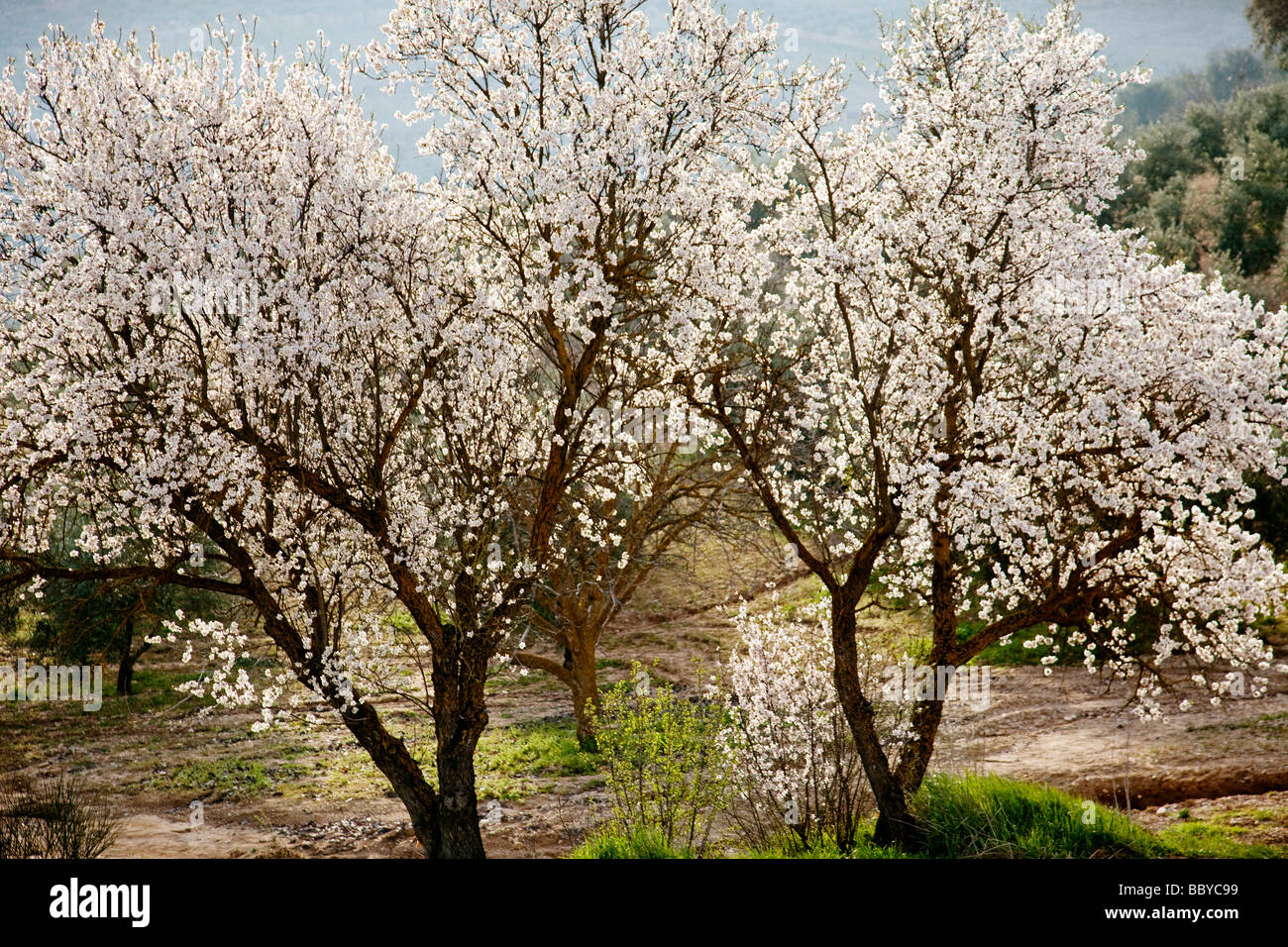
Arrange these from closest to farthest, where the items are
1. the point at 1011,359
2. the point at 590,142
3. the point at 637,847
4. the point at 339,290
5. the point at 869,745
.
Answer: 1. the point at 590,142
2. the point at 339,290
3. the point at 637,847
4. the point at 869,745
5. the point at 1011,359

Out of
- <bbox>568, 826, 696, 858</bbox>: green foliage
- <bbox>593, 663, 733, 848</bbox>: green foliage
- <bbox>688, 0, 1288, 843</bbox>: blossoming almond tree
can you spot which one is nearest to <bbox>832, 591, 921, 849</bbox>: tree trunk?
<bbox>688, 0, 1288, 843</bbox>: blossoming almond tree

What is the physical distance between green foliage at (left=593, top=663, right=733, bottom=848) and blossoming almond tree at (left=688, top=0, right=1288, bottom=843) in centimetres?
148

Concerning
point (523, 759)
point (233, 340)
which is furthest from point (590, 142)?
point (523, 759)

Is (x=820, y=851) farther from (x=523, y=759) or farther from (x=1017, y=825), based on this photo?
(x=523, y=759)

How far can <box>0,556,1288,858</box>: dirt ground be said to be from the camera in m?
11.1

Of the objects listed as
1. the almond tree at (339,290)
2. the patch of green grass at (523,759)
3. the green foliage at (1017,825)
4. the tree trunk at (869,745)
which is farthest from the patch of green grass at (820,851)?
the patch of green grass at (523,759)

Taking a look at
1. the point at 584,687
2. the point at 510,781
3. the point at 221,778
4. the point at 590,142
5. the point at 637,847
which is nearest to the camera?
the point at 590,142

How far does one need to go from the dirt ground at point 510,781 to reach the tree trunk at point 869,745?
68.6 inches

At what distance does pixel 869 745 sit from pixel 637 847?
2398 mm

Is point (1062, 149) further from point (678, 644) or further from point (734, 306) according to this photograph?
point (678, 644)

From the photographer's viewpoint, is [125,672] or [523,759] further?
[125,672]

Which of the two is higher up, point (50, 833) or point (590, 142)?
point (590, 142)

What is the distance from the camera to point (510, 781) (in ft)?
48.1
